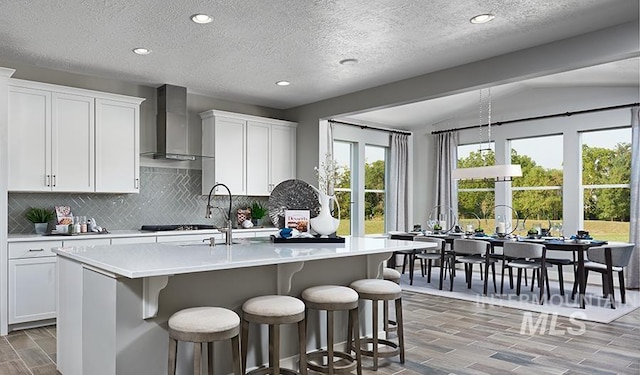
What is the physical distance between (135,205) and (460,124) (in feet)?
19.9

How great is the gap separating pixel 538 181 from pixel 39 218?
7.32m

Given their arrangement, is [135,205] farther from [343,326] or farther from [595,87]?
[595,87]

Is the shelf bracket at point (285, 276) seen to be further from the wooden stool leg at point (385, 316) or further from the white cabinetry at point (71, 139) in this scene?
the white cabinetry at point (71, 139)

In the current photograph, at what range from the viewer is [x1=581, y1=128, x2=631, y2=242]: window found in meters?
7.07

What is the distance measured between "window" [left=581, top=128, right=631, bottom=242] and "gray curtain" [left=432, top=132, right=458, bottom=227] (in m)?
2.22

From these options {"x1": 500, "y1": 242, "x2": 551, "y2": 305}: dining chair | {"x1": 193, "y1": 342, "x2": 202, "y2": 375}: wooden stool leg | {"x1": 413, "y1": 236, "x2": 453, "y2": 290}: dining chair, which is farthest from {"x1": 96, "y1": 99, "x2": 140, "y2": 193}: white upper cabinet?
{"x1": 500, "y1": 242, "x2": 551, "y2": 305}: dining chair

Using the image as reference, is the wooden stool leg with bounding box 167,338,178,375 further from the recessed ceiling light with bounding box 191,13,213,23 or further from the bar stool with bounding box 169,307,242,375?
the recessed ceiling light with bounding box 191,13,213,23

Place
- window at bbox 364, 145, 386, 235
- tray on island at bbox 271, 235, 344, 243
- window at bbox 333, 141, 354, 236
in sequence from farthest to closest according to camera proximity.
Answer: window at bbox 364, 145, 386, 235 → window at bbox 333, 141, 354, 236 → tray on island at bbox 271, 235, 344, 243

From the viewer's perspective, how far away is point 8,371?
11.1 ft

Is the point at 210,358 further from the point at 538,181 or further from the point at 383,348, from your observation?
the point at 538,181

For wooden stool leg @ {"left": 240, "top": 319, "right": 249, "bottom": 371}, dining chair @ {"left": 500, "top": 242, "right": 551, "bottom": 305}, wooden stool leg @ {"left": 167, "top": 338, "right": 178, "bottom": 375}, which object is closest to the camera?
wooden stool leg @ {"left": 167, "top": 338, "right": 178, "bottom": 375}

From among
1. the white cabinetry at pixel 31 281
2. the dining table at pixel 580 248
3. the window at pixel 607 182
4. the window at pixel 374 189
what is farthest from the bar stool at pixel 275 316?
the window at pixel 607 182

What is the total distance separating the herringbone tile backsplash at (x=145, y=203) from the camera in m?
5.02

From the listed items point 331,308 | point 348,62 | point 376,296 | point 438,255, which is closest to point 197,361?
point 331,308
